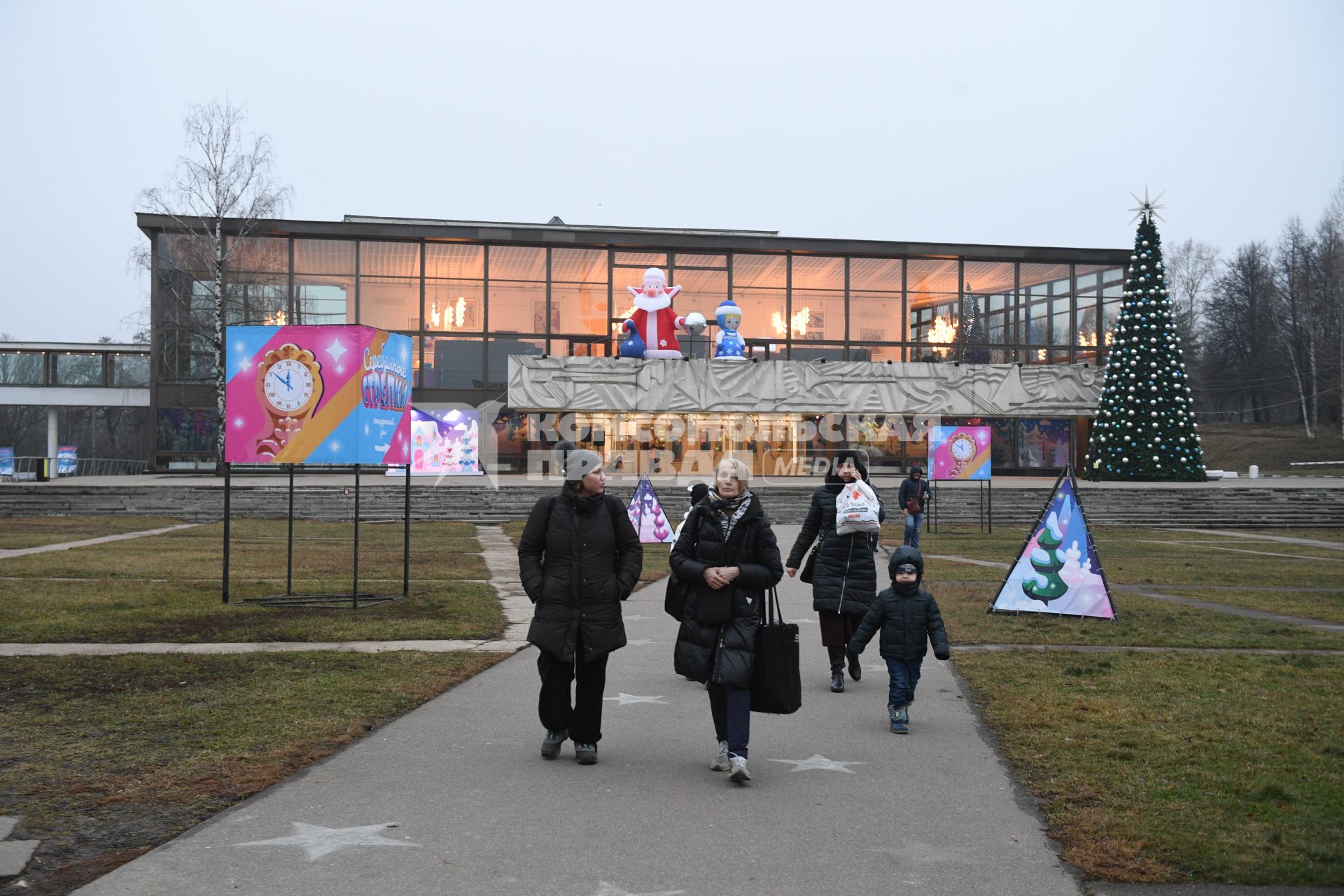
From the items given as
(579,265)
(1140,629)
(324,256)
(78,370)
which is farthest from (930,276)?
(1140,629)

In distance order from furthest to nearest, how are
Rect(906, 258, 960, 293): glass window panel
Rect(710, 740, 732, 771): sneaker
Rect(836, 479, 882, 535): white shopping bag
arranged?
1. Rect(906, 258, 960, 293): glass window panel
2. Rect(836, 479, 882, 535): white shopping bag
3. Rect(710, 740, 732, 771): sneaker

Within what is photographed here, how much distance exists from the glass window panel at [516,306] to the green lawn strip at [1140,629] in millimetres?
38210

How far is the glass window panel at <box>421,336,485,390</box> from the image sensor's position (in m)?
50.1

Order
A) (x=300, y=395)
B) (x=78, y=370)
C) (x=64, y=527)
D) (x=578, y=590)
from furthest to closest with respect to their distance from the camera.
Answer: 1. (x=78, y=370)
2. (x=64, y=527)
3. (x=300, y=395)
4. (x=578, y=590)

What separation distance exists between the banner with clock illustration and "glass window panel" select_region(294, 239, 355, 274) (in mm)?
38221

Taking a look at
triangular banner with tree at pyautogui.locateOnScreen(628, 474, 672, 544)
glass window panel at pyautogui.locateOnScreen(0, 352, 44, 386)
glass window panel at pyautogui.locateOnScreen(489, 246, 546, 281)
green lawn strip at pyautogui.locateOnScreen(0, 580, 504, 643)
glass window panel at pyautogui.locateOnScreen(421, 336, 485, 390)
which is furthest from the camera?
glass window panel at pyautogui.locateOnScreen(0, 352, 44, 386)

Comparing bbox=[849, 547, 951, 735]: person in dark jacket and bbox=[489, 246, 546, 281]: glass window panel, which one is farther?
bbox=[489, 246, 546, 281]: glass window panel

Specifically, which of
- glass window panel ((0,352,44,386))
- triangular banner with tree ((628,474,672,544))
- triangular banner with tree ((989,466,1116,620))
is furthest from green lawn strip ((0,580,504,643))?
glass window panel ((0,352,44,386))

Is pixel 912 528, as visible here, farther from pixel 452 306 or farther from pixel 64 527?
pixel 452 306

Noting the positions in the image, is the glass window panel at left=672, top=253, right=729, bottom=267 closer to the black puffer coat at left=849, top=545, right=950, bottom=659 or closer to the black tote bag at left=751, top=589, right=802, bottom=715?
the black puffer coat at left=849, top=545, right=950, bottom=659

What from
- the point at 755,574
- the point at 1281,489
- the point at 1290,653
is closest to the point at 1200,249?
the point at 1281,489

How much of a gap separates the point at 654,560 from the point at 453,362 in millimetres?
31610

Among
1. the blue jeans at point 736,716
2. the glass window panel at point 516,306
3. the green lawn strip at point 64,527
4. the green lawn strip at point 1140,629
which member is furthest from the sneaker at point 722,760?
the glass window panel at point 516,306

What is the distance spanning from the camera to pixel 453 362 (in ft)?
165
